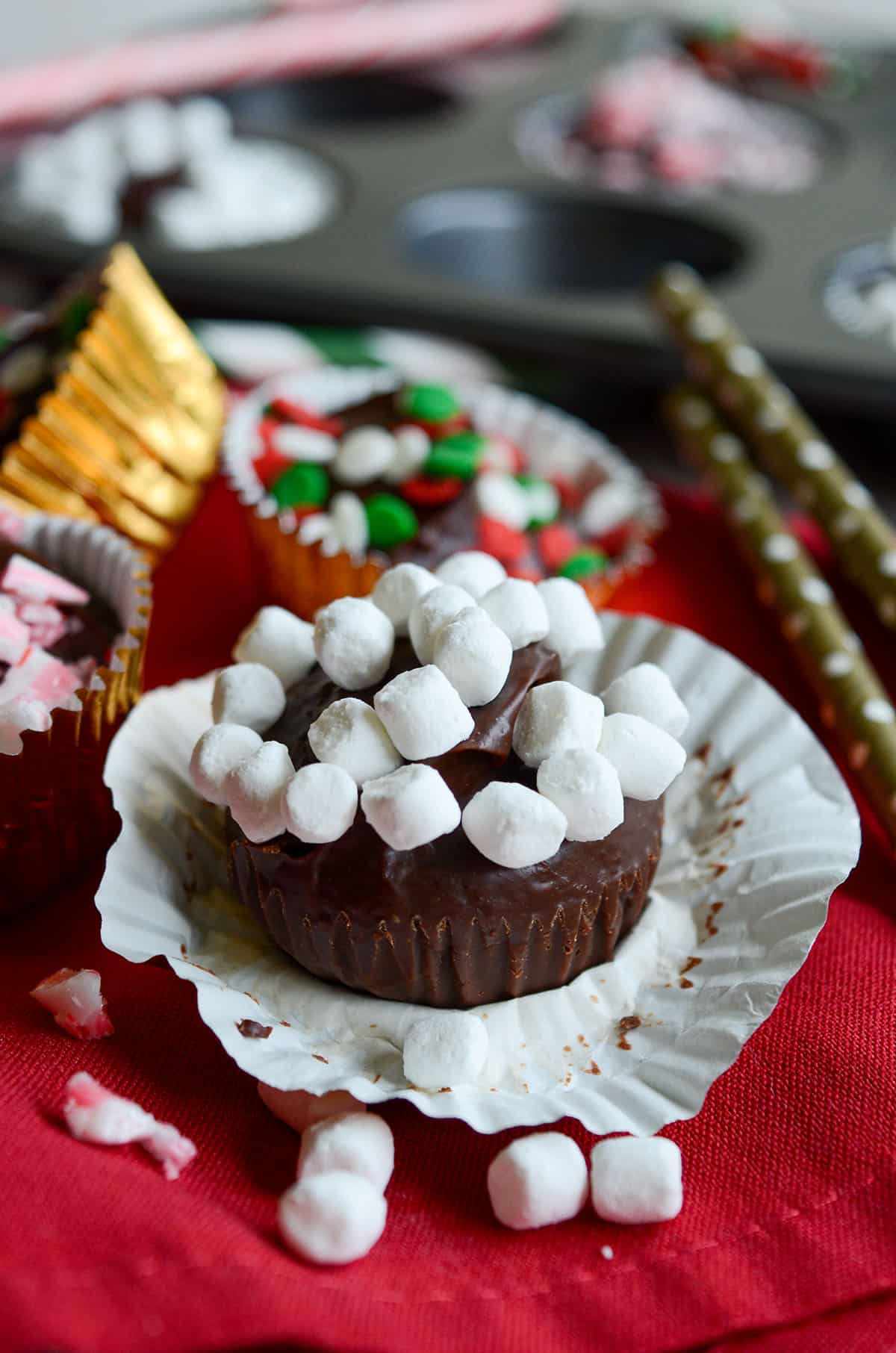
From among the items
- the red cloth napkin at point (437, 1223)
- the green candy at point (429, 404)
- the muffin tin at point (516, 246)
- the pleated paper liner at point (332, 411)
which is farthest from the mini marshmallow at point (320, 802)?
the muffin tin at point (516, 246)

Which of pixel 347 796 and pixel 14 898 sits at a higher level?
pixel 347 796

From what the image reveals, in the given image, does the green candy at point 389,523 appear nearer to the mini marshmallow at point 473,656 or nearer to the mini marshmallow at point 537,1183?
the mini marshmallow at point 473,656

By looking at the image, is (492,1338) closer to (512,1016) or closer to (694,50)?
(512,1016)

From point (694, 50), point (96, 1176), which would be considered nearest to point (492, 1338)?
point (96, 1176)

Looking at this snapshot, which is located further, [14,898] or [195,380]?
[195,380]

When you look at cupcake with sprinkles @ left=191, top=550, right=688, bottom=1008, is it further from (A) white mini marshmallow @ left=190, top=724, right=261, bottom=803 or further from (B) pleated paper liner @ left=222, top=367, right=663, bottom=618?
(B) pleated paper liner @ left=222, top=367, right=663, bottom=618

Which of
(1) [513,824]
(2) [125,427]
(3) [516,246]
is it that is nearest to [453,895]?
(1) [513,824]

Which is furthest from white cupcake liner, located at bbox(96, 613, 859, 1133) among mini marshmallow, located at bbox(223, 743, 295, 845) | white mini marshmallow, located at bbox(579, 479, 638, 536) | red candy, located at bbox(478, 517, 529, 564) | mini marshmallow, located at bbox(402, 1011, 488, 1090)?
white mini marshmallow, located at bbox(579, 479, 638, 536)
